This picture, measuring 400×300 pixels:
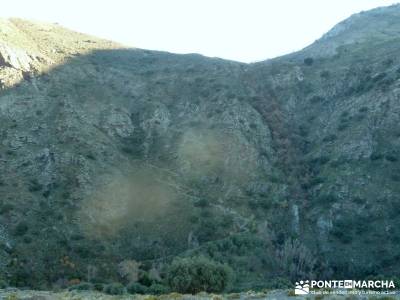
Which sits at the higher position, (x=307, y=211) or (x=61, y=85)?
(x=61, y=85)

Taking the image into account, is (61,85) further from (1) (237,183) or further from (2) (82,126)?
(1) (237,183)

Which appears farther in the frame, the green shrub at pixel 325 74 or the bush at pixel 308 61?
→ the bush at pixel 308 61

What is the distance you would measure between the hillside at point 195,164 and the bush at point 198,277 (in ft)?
18.9

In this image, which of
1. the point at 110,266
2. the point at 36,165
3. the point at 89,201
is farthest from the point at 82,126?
the point at 110,266

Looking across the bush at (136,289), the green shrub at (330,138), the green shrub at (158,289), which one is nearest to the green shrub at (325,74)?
the green shrub at (330,138)

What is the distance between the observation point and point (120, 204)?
2517 inches

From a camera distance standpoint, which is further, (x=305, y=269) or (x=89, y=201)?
(x=89, y=201)

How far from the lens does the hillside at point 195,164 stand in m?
55.7

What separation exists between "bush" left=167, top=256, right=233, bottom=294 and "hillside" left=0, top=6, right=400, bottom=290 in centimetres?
578

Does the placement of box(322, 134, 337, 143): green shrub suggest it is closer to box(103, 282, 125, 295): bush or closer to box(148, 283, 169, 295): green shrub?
box(148, 283, 169, 295): green shrub

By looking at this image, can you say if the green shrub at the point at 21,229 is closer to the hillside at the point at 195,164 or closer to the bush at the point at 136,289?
the hillside at the point at 195,164

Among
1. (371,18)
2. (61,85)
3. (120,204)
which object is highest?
(371,18)

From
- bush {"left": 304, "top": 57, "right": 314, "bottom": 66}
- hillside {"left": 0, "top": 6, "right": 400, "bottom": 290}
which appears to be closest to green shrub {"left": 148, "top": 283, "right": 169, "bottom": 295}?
hillside {"left": 0, "top": 6, "right": 400, "bottom": 290}

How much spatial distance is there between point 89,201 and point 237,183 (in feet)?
63.9
